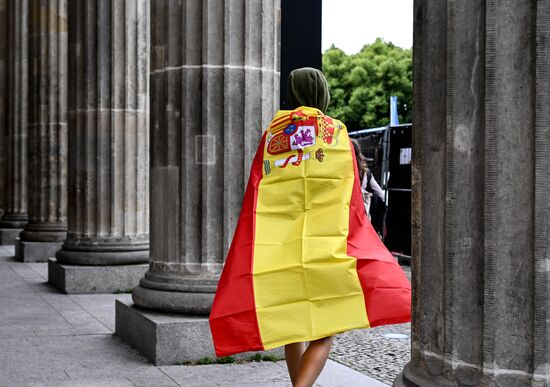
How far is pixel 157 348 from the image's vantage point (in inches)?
245

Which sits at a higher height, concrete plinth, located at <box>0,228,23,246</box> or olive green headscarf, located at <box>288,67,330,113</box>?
olive green headscarf, located at <box>288,67,330,113</box>

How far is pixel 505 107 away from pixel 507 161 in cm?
17

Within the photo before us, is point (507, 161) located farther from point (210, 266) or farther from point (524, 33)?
point (210, 266)

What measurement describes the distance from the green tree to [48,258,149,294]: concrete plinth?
47807mm

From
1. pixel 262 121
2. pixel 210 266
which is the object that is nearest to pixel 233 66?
pixel 262 121

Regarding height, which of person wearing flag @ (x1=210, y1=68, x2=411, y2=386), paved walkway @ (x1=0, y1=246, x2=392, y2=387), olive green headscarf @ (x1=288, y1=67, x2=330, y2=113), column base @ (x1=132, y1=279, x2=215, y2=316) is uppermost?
olive green headscarf @ (x1=288, y1=67, x2=330, y2=113)

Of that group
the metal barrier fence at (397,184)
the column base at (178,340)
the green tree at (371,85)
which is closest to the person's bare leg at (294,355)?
the column base at (178,340)

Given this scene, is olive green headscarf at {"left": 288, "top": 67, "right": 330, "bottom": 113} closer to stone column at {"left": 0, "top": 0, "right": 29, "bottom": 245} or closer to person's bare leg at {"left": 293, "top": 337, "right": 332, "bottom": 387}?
person's bare leg at {"left": 293, "top": 337, "right": 332, "bottom": 387}

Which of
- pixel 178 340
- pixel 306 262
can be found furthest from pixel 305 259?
pixel 178 340

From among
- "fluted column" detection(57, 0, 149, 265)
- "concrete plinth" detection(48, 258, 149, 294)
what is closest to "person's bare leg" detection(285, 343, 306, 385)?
"concrete plinth" detection(48, 258, 149, 294)

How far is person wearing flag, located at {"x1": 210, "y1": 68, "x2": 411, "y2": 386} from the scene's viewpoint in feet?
14.3

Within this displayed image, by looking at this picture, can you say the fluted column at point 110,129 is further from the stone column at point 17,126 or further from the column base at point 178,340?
the stone column at point 17,126

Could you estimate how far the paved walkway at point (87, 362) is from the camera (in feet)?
18.9

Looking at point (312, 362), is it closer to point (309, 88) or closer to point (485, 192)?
point (309, 88)
